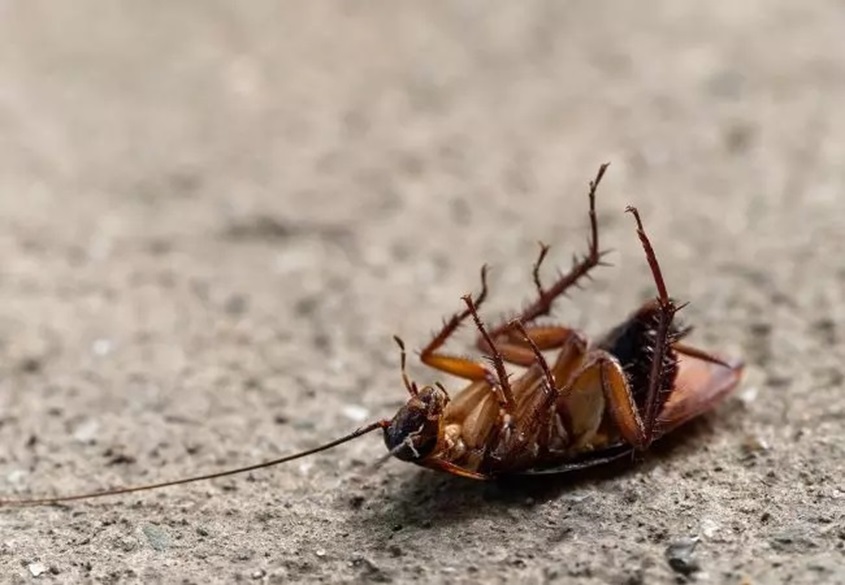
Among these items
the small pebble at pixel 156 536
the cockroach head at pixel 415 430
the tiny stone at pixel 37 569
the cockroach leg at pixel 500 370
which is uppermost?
the cockroach leg at pixel 500 370

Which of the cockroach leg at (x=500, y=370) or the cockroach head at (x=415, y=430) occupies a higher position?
the cockroach leg at (x=500, y=370)

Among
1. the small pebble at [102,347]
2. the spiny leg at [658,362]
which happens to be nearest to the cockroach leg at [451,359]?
the spiny leg at [658,362]

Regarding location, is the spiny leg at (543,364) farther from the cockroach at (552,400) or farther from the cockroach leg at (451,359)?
the cockroach leg at (451,359)

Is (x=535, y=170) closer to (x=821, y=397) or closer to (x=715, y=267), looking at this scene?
(x=715, y=267)

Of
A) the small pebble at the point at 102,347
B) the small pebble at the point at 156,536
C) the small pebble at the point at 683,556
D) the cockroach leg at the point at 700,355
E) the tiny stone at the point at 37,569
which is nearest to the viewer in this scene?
the small pebble at the point at 683,556

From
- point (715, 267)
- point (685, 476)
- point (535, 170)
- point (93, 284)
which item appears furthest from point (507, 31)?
point (685, 476)

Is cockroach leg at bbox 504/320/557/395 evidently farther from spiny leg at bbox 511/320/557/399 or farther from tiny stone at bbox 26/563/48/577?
tiny stone at bbox 26/563/48/577
